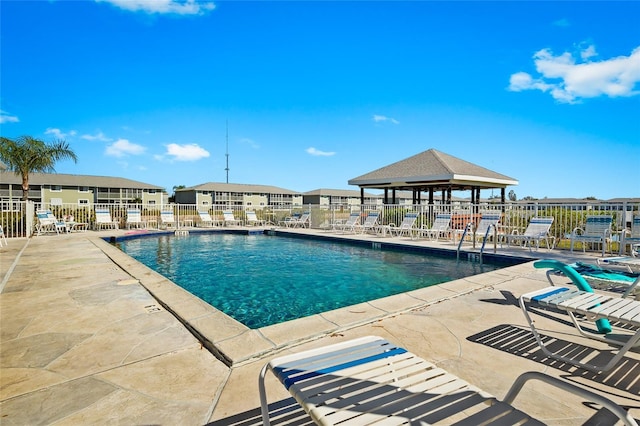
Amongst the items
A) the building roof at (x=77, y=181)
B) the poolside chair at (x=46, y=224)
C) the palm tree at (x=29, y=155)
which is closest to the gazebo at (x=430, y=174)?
the poolside chair at (x=46, y=224)

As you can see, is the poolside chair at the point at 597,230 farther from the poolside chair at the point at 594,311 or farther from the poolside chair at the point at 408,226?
the poolside chair at the point at 594,311

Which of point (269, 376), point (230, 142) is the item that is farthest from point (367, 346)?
point (230, 142)

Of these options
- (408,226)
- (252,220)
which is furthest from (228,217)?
(408,226)

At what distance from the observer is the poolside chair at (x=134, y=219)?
15.2 metres

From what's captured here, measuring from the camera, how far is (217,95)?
22250 mm

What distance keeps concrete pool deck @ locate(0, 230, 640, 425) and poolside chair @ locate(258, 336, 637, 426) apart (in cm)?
46

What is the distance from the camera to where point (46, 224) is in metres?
12.5

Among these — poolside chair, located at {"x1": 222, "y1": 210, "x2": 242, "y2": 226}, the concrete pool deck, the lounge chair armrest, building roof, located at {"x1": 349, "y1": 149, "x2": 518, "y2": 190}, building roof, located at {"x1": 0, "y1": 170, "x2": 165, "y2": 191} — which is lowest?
the concrete pool deck

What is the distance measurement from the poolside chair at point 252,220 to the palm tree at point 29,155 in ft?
34.9

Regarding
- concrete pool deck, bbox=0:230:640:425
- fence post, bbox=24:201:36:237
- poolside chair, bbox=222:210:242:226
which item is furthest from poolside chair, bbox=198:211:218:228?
concrete pool deck, bbox=0:230:640:425

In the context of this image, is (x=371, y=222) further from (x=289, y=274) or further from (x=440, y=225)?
(x=289, y=274)

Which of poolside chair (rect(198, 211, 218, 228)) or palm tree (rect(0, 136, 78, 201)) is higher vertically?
palm tree (rect(0, 136, 78, 201))

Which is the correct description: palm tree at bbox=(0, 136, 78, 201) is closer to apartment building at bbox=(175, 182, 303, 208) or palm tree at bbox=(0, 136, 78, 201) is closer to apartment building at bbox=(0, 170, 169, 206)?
apartment building at bbox=(0, 170, 169, 206)

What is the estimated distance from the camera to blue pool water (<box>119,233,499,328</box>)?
187 inches
